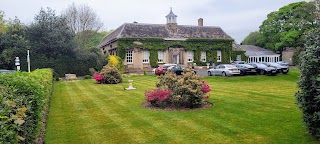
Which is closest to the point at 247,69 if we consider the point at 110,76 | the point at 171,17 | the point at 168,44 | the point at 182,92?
the point at 110,76

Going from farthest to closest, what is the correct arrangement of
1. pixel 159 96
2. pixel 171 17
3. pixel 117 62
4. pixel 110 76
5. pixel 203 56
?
pixel 203 56
pixel 171 17
pixel 117 62
pixel 110 76
pixel 159 96

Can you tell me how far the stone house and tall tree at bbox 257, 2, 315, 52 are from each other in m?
14.6

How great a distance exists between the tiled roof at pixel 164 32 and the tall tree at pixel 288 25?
1460cm

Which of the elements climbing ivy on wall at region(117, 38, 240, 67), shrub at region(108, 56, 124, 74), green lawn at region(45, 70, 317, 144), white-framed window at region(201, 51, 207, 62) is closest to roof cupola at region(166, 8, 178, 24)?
climbing ivy on wall at region(117, 38, 240, 67)

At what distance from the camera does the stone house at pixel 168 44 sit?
137ft

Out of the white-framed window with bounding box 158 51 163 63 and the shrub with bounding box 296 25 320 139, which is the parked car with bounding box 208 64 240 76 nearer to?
the white-framed window with bounding box 158 51 163 63

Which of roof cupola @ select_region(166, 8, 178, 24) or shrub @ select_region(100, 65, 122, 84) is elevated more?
roof cupola @ select_region(166, 8, 178, 24)

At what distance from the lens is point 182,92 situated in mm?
12156

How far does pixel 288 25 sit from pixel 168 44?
27411mm

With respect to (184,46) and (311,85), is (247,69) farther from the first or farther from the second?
(311,85)

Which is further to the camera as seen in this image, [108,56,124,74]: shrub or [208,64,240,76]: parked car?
[108,56,124,74]: shrub

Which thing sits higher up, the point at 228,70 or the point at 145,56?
the point at 145,56

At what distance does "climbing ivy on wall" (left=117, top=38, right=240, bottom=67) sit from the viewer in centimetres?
4106

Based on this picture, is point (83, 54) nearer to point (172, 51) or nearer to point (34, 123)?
point (172, 51)
